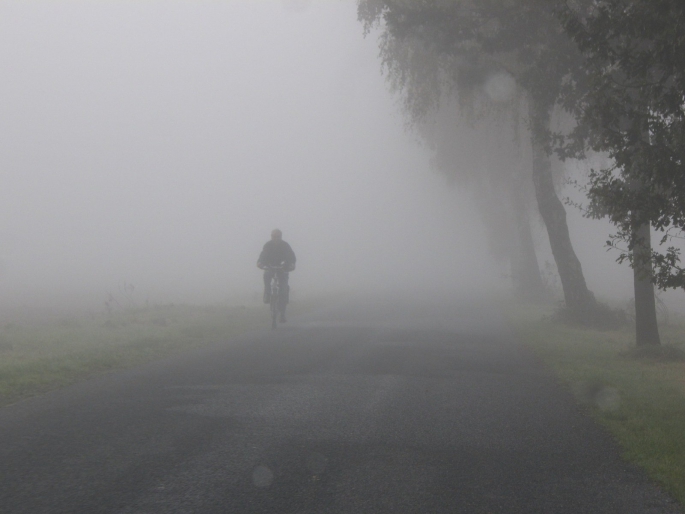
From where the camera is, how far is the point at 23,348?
12.5 meters

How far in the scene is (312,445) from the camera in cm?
561

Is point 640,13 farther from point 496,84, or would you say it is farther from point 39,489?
point 496,84

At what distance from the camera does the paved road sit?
171 inches

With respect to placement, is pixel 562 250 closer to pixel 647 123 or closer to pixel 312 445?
pixel 647 123

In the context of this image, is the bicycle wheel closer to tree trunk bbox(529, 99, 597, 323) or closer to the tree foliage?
tree trunk bbox(529, 99, 597, 323)

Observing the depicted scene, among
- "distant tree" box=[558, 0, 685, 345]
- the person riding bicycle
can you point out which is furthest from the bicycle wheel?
"distant tree" box=[558, 0, 685, 345]

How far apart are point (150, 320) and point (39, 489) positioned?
1355 cm

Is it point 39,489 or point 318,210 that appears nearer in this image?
point 39,489

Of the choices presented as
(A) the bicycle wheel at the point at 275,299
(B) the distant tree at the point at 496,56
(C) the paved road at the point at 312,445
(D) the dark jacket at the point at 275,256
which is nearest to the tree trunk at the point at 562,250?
(B) the distant tree at the point at 496,56

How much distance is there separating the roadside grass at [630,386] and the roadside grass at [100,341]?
632cm

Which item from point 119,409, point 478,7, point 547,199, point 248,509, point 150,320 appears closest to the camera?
point 248,509

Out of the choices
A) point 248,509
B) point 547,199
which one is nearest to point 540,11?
point 547,199

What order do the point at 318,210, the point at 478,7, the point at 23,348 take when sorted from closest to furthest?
the point at 23,348 < the point at 478,7 < the point at 318,210

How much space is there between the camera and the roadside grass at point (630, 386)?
551 centimetres
